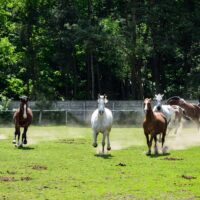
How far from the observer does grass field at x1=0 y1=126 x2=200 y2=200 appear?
1520 centimetres

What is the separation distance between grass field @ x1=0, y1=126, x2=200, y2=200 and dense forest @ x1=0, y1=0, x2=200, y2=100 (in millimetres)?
37957

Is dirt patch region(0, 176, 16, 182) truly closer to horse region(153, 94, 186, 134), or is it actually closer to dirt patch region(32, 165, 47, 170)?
dirt patch region(32, 165, 47, 170)

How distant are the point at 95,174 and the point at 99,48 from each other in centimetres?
4968

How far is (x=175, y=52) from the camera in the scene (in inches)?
2534

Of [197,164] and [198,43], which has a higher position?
[198,43]

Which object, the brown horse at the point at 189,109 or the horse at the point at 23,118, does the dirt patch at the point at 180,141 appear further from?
the horse at the point at 23,118

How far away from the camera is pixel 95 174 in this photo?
18.7m

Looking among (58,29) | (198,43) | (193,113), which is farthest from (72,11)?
(193,113)

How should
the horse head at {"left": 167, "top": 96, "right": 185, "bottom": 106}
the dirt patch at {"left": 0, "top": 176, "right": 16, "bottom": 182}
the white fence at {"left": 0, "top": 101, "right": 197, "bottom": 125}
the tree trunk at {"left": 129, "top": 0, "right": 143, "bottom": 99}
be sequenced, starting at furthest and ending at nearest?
1. the tree trunk at {"left": 129, "top": 0, "right": 143, "bottom": 99}
2. the white fence at {"left": 0, "top": 101, "right": 197, "bottom": 125}
3. the horse head at {"left": 167, "top": 96, "right": 185, "bottom": 106}
4. the dirt patch at {"left": 0, "top": 176, "right": 16, "bottom": 182}

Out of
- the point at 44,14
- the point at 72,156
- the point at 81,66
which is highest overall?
the point at 44,14

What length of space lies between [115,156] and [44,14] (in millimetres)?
48736

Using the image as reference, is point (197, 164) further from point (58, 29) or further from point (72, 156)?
point (58, 29)

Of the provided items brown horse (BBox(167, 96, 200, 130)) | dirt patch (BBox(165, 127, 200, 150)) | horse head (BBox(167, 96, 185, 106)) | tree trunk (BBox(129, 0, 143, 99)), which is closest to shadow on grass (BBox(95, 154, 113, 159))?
dirt patch (BBox(165, 127, 200, 150))

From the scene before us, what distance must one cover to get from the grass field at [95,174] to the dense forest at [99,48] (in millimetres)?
37957
